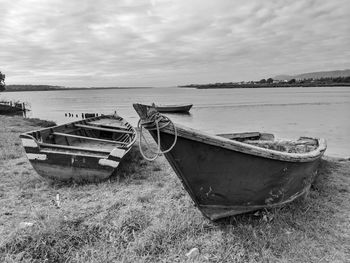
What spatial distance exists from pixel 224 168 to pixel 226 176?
14 centimetres

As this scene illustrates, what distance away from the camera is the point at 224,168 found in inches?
141

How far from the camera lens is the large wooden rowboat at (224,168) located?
3.30 m

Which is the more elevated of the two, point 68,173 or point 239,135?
point 239,135

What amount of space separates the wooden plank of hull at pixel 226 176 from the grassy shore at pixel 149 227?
0.35 m

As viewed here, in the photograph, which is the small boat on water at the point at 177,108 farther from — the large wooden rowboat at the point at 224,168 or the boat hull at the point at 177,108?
the large wooden rowboat at the point at 224,168

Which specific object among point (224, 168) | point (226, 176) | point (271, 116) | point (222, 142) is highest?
point (222, 142)

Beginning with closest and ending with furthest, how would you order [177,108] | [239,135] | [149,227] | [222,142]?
1. [222,142]
2. [149,227]
3. [239,135]
4. [177,108]

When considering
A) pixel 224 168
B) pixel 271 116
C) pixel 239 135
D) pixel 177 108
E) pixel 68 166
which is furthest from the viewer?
pixel 177 108

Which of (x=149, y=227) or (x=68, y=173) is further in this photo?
(x=68, y=173)

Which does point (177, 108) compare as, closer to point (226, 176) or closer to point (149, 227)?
point (149, 227)

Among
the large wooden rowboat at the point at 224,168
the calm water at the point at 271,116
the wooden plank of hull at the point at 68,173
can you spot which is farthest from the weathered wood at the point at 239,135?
the calm water at the point at 271,116

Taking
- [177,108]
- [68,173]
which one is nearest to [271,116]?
[177,108]

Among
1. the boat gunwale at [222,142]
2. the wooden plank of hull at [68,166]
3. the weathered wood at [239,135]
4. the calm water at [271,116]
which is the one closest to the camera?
the boat gunwale at [222,142]

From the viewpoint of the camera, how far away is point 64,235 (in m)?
3.55
